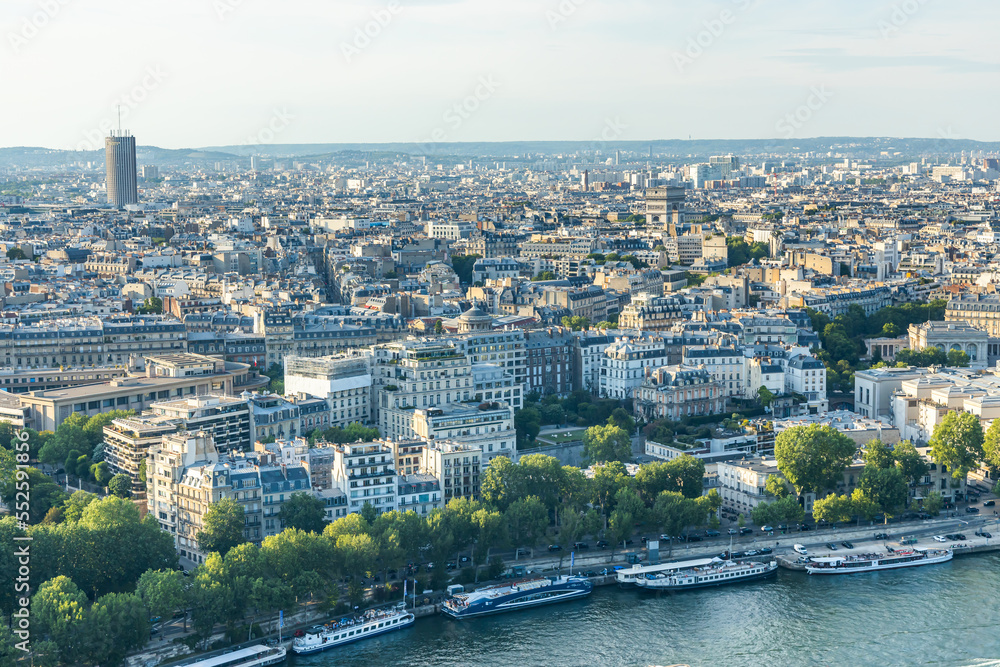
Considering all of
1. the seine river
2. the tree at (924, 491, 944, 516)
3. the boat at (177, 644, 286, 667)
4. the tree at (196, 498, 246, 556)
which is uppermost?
the tree at (196, 498, 246, 556)

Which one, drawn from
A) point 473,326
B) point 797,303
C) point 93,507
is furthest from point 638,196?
point 93,507

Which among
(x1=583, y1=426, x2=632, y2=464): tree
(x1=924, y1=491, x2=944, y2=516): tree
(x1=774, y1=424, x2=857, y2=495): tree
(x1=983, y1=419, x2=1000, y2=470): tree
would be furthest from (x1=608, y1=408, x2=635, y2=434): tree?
(x1=983, y1=419, x2=1000, y2=470): tree

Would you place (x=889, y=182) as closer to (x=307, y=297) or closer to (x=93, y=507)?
(x=307, y=297)

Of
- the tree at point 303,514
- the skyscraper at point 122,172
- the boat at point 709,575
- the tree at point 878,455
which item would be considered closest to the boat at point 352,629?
the tree at point 303,514

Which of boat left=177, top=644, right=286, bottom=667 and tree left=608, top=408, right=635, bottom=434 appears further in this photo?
tree left=608, top=408, right=635, bottom=434

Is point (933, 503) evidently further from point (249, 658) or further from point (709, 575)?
point (249, 658)

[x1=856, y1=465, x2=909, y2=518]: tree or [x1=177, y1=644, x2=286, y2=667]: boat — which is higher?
[x1=856, y1=465, x2=909, y2=518]: tree

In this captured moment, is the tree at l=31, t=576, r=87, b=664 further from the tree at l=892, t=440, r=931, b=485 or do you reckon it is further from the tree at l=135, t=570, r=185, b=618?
the tree at l=892, t=440, r=931, b=485
